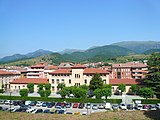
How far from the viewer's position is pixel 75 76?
4506cm

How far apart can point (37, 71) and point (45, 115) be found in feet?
134

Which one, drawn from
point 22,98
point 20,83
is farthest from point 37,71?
point 22,98

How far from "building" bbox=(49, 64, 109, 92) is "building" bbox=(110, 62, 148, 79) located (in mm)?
16181

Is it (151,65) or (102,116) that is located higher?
(151,65)

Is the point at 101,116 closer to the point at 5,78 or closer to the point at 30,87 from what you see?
the point at 30,87

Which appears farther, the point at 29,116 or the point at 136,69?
the point at 136,69

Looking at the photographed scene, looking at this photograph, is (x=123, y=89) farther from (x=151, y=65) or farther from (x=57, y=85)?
(x=57, y=85)

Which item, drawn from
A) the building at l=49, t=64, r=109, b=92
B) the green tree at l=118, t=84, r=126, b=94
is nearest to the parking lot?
the green tree at l=118, t=84, r=126, b=94

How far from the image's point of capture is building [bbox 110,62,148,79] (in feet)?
194

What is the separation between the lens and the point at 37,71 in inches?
2482

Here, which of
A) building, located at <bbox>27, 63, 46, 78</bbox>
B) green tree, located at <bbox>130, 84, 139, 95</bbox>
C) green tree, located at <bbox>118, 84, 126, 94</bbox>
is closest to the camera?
green tree, located at <bbox>130, 84, 139, 95</bbox>

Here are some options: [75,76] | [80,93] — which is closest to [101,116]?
[80,93]

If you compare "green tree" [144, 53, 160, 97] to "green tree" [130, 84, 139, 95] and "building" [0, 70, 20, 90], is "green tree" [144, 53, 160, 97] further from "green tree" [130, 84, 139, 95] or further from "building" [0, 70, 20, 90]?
"building" [0, 70, 20, 90]

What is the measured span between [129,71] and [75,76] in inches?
882
